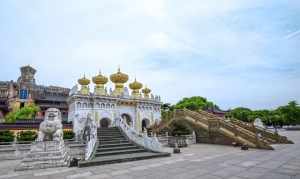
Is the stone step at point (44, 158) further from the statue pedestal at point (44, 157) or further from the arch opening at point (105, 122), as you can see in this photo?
the arch opening at point (105, 122)

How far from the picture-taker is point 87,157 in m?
9.12

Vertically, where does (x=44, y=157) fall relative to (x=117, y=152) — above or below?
above

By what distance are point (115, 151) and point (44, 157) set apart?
3.61 m

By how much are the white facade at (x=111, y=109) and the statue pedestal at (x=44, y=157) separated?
884 centimetres

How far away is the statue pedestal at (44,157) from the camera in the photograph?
814 centimetres

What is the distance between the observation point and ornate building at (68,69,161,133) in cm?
1923

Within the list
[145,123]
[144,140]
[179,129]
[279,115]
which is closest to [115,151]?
[144,140]

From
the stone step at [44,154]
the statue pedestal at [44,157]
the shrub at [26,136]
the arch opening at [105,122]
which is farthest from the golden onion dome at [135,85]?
the stone step at [44,154]

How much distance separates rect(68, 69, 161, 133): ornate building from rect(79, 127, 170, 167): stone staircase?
3404 millimetres

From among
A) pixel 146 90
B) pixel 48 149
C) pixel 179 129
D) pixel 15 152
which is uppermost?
pixel 146 90

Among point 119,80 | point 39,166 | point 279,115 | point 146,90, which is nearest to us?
point 39,166

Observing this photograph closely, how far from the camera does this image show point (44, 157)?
8.49 meters

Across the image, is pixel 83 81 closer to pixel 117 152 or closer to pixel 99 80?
pixel 99 80

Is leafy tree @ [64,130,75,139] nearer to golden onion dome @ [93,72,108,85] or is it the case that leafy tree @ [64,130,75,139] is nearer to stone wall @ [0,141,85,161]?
stone wall @ [0,141,85,161]
